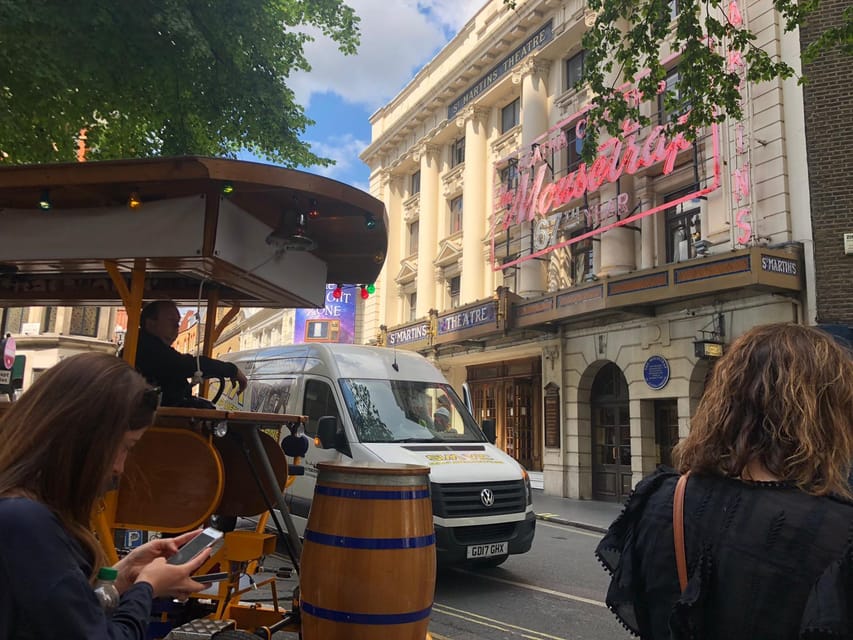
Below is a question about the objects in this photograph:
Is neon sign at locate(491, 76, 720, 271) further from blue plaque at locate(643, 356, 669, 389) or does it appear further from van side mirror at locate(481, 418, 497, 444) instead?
van side mirror at locate(481, 418, 497, 444)

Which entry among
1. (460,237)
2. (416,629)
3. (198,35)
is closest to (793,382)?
(416,629)

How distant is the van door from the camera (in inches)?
297

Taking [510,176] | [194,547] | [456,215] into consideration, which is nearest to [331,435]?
[194,547]

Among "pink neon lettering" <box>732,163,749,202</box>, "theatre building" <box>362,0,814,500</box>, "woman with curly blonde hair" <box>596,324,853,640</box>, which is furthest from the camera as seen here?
"pink neon lettering" <box>732,163,749,202</box>

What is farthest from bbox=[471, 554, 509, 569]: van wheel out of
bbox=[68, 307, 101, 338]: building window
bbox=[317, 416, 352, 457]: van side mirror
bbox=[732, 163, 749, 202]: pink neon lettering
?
bbox=[68, 307, 101, 338]: building window

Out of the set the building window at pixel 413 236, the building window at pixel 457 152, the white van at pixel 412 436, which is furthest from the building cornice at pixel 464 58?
the white van at pixel 412 436

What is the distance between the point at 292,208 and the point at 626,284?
36.9 feet

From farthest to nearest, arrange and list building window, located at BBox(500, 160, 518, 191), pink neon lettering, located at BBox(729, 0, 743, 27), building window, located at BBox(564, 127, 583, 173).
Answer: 1. building window, located at BBox(500, 160, 518, 191)
2. building window, located at BBox(564, 127, 583, 173)
3. pink neon lettering, located at BBox(729, 0, 743, 27)

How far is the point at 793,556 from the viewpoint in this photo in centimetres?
153

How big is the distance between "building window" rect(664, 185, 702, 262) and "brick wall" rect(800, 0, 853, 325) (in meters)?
2.68

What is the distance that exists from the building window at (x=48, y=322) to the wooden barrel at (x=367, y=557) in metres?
31.4

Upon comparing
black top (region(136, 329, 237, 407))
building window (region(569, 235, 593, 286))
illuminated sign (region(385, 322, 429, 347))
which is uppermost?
building window (region(569, 235, 593, 286))

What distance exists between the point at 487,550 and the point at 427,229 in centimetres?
2059

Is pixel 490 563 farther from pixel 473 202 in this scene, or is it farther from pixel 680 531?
pixel 473 202
